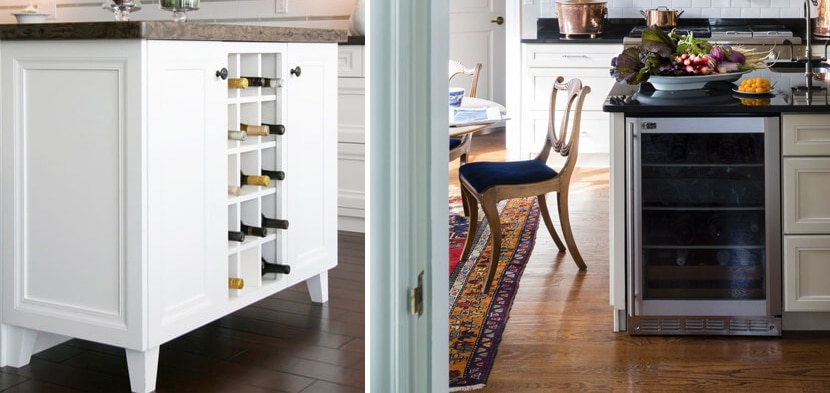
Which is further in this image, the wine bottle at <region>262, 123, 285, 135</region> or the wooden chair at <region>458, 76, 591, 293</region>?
the wooden chair at <region>458, 76, 591, 293</region>

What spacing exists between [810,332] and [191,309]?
6.62ft

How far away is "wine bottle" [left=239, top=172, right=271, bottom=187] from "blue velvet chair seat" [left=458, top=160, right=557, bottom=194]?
1.15m

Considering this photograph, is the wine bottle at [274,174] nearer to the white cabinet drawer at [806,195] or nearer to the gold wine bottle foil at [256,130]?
the gold wine bottle foil at [256,130]

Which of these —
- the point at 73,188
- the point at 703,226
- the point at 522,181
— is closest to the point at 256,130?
the point at 73,188

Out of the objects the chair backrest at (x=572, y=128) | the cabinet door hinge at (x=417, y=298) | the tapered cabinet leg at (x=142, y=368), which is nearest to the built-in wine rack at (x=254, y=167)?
the tapered cabinet leg at (x=142, y=368)

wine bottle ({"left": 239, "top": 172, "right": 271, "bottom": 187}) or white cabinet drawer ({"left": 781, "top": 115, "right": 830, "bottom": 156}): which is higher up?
white cabinet drawer ({"left": 781, "top": 115, "right": 830, "bottom": 156})

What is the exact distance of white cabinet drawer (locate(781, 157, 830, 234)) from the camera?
3.17 metres

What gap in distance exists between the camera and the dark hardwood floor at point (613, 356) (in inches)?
113

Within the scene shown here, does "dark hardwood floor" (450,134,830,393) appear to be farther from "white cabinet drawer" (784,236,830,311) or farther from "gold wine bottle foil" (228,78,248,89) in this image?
"gold wine bottle foil" (228,78,248,89)

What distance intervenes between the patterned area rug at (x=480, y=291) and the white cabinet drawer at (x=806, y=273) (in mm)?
946

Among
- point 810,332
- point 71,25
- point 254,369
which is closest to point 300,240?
point 254,369

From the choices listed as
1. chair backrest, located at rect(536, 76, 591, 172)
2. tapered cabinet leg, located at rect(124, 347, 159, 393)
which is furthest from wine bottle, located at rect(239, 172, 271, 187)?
chair backrest, located at rect(536, 76, 591, 172)

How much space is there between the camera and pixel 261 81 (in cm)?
301

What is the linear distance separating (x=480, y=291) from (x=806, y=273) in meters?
1.20
